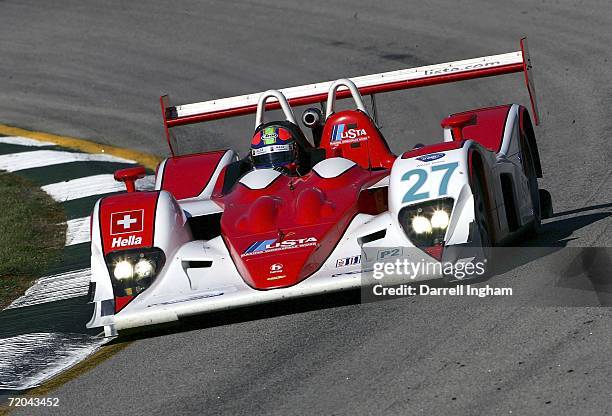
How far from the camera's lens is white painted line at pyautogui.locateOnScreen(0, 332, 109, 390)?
702cm

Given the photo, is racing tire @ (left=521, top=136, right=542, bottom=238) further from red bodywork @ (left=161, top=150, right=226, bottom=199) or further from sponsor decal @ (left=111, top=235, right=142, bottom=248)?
sponsor decal @ (left=111, top=235, right=142, bottom=248)

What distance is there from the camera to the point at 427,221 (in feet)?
24.5

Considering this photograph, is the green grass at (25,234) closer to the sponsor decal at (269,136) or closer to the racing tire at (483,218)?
the sponsor decal at (269,136)

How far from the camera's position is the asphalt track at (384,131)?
582 centimetres

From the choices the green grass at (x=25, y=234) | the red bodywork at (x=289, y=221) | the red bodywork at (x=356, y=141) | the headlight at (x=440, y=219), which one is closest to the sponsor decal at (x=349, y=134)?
the red bodywork at (x=356, y=141)

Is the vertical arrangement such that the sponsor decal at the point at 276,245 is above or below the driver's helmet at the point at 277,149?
below

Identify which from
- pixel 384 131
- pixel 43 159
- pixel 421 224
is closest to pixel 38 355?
pixel 421 224

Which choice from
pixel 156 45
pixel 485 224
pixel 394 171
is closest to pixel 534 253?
pixel 485 224

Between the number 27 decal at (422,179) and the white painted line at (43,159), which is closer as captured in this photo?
the number 27 decal at (422,179)

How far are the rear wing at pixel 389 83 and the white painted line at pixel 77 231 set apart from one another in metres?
1.15

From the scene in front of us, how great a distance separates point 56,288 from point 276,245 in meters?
2.43

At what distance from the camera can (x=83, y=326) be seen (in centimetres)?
809

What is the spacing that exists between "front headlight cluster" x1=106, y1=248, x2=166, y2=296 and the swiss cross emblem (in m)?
0.18

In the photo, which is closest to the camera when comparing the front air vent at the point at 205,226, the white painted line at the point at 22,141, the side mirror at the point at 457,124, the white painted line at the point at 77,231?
the front air vent at the point at 205,226
